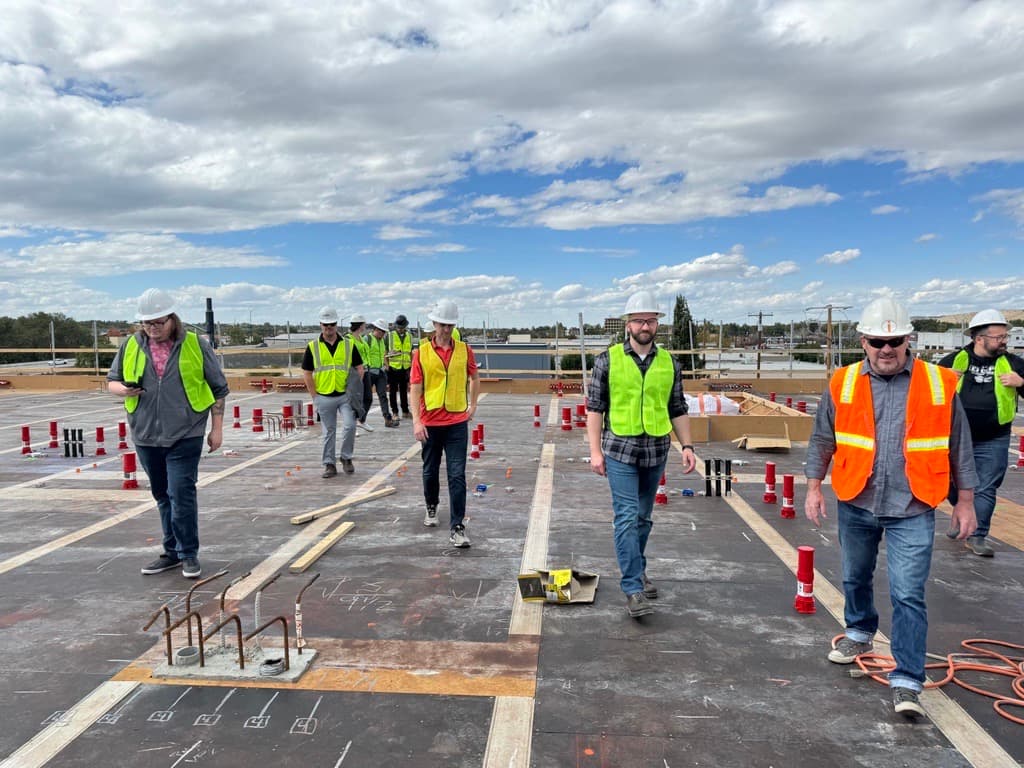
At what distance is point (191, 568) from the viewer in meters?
5.34

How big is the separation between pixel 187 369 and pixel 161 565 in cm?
153

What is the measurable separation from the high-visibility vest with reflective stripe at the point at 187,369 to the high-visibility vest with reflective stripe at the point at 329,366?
3.42 m

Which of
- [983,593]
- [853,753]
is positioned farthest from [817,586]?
[853,753]

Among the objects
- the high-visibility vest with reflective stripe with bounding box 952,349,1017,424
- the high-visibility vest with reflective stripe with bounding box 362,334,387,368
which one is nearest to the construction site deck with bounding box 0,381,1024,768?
the high-visibility vest with reflective stripe with bounding box 952,349,1017,424

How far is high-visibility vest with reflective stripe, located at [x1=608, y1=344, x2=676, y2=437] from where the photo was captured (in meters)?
4.57

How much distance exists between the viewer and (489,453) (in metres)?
11.3

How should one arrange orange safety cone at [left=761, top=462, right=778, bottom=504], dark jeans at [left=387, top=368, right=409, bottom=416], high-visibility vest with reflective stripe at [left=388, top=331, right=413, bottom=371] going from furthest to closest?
dark jeans at [left=387, top=368, right=409, bottom=416] < high-visibility vest with reflective stripe at [left=388, top=331, right=413, bottom=371] < orange safety cone at [left=761, top=462, right=778, bottom=504]

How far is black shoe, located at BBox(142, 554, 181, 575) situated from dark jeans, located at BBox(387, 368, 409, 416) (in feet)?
33.2

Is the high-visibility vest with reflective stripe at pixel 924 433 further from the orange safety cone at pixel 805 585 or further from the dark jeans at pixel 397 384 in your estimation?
the dark jeans at pixel 397 384

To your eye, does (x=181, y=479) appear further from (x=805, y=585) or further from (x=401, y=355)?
(x=401, y=355)

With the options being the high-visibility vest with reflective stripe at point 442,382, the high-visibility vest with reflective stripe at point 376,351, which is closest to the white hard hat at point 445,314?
the high-visibility vest with reflective stripe at point 442,382

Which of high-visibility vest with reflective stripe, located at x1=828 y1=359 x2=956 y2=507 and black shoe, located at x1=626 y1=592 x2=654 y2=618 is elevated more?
high-visibility vest with reflective stripe, located at x1=828 y1=359 x2=956 y2=507

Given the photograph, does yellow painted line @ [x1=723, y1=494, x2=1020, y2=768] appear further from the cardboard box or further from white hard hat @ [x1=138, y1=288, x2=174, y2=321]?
white hard hat @ [x1=138, y1=288, x2=174, y2=321]

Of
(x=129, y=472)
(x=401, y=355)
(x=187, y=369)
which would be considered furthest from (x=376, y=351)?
(x=187, y=369)
